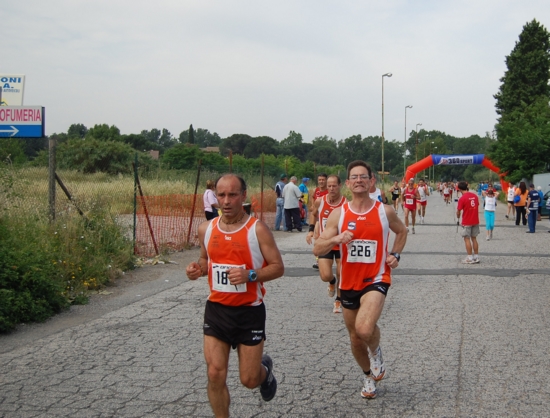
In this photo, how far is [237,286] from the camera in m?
4.30

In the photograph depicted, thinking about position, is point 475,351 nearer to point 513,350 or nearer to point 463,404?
point 513,350

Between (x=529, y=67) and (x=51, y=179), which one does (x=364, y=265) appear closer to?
(x=51, y=179)

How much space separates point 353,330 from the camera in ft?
16.8

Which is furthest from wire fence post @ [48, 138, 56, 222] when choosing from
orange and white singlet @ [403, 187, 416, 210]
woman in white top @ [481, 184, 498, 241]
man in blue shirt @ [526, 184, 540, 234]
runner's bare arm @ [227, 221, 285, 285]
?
man in blue shirt @ [526, 184, 540, 234]

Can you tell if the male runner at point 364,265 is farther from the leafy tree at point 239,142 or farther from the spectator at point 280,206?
the leafy tree at point 239,142

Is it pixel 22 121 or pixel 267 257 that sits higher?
pixel 22 121

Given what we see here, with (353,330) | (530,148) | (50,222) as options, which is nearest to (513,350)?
(353,330)

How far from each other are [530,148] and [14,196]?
107ft

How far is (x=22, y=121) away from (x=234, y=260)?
913 centimetres

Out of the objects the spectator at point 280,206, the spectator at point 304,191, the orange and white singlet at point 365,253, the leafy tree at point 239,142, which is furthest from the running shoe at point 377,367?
the leafy tree at point 239,142

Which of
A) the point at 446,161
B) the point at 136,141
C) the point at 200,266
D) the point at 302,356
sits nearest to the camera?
the point at 200,266

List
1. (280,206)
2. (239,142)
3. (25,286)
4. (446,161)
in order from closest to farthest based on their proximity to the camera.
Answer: (25,286), (280,206), (446,161), (239,142)

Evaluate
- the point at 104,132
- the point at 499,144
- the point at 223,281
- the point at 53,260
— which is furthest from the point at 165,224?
the point at 104,132

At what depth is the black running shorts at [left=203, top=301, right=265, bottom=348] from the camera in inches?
169
